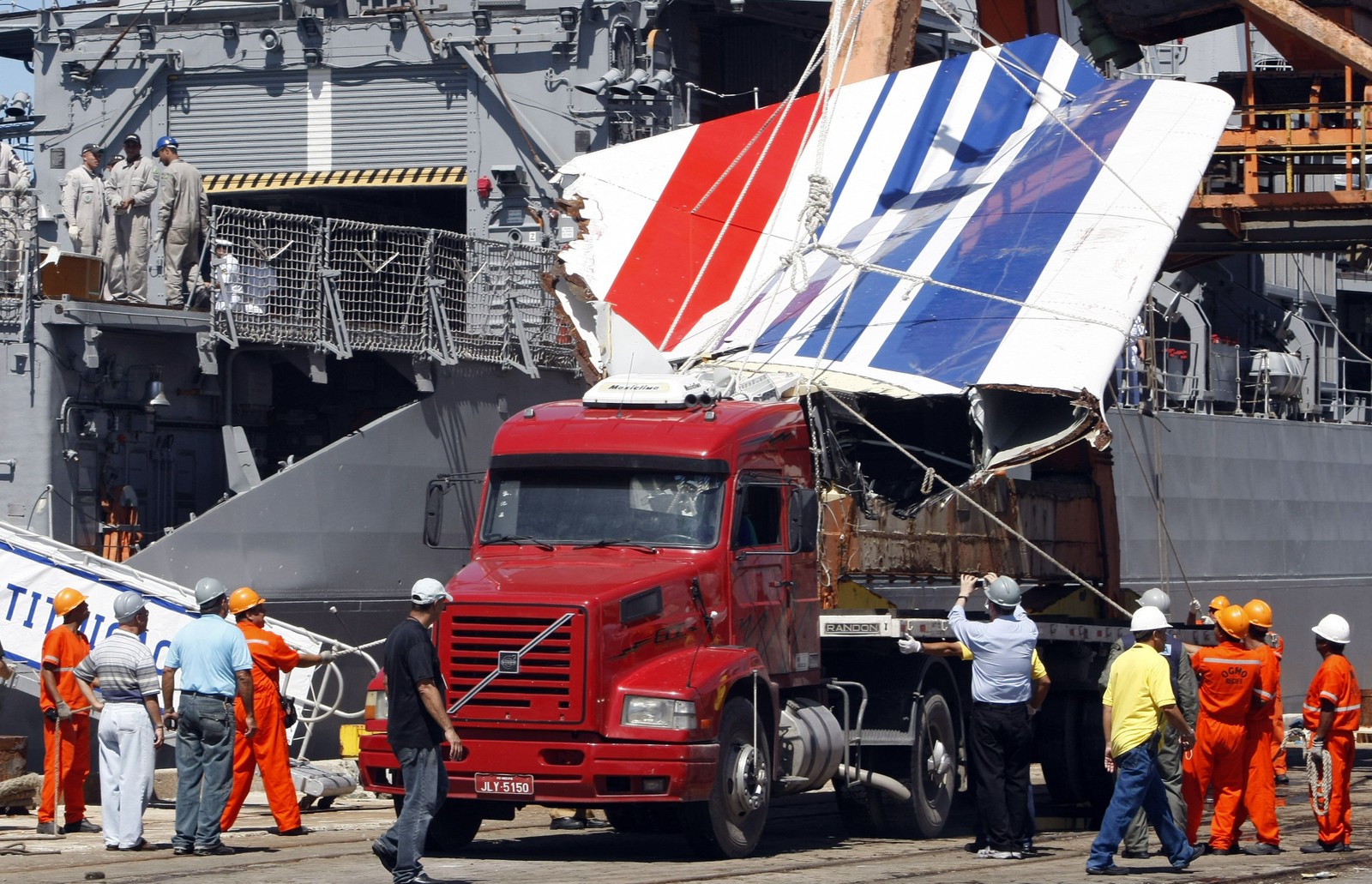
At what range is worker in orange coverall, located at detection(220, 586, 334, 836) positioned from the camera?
41.9 ft

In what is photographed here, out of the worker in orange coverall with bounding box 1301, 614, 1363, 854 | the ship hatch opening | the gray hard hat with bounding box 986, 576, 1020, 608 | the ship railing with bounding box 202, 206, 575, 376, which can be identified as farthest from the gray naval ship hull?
the gray hard hat with bounding box 986, 576, 1020, 608

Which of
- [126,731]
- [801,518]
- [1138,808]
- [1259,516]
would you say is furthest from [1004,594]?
[1259,516]

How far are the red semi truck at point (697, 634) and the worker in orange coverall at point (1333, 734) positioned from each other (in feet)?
7.34

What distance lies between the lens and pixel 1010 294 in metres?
15.0

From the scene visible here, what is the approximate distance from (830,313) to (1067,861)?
17.1 feet

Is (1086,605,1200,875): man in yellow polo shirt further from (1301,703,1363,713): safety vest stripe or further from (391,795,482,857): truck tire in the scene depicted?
(391,795,482,857): truck tire

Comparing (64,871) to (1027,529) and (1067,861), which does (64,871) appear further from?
(1027,529)

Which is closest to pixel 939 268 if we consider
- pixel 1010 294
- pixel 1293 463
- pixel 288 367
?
pixel 1010 294

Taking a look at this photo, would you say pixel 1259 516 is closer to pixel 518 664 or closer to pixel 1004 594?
pixel 1004 594

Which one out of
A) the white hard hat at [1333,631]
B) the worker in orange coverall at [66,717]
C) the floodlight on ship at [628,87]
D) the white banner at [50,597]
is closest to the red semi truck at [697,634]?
the white hard hat at [1333,631]

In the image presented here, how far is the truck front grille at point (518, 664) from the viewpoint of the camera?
36.6 ft

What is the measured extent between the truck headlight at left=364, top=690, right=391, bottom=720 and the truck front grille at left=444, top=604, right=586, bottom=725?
1.61 feet

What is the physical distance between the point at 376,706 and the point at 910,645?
348 cm

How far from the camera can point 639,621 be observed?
11.4 m
